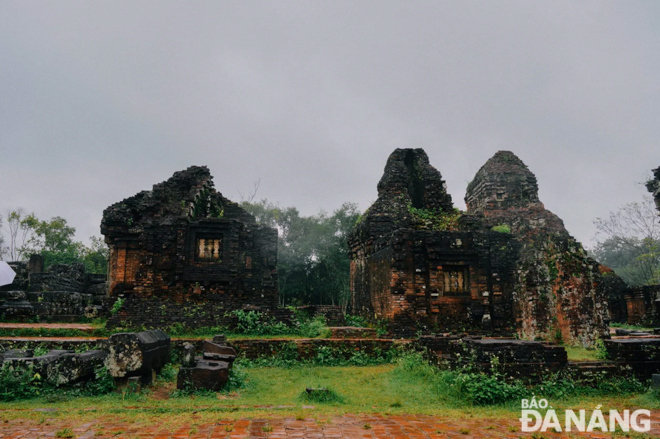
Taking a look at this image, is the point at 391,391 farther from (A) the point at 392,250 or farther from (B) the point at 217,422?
(A) the point at 392,250

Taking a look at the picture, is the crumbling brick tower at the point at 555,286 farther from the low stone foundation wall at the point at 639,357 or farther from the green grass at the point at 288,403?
the green grass at the point at 288,403

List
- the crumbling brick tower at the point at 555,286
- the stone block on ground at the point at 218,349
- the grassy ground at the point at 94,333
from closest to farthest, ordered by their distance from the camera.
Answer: the stone block on ground at the point at 218,349
the crumbling brick tower at the point at 555,286
the grassy ground at the point at 94,333

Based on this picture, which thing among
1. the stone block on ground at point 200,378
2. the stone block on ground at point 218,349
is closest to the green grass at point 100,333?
the stone block on ground at point 218,349

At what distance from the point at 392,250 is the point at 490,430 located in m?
10.1

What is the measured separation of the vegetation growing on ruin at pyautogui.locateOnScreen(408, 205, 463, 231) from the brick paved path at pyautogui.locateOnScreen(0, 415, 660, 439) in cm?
1301

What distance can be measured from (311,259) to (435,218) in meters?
22.1

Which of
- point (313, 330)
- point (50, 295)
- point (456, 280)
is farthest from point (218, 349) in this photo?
point (50, 295)

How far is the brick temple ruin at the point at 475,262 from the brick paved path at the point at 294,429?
23.5 ft

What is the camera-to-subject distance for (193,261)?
17.5 m

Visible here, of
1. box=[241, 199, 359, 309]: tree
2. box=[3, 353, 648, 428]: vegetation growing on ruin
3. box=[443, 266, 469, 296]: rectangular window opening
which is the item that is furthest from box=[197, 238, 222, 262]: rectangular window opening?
box=[241, 199, 359, 309]: tree

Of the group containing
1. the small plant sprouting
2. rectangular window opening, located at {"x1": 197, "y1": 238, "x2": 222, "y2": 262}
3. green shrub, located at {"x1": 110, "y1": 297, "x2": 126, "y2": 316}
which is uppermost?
rectangular window opening, located at {"x1": 197, "y1": 238, "x2": 222, "y2": 262}

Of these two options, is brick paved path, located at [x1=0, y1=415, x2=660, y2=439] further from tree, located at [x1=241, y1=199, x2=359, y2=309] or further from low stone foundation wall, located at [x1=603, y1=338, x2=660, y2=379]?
tree, located at [x1=241, y1=199, x2=359, y2=309]

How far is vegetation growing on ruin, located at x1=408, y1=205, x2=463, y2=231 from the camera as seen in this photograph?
18.9 metres

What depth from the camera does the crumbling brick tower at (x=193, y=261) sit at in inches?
669
